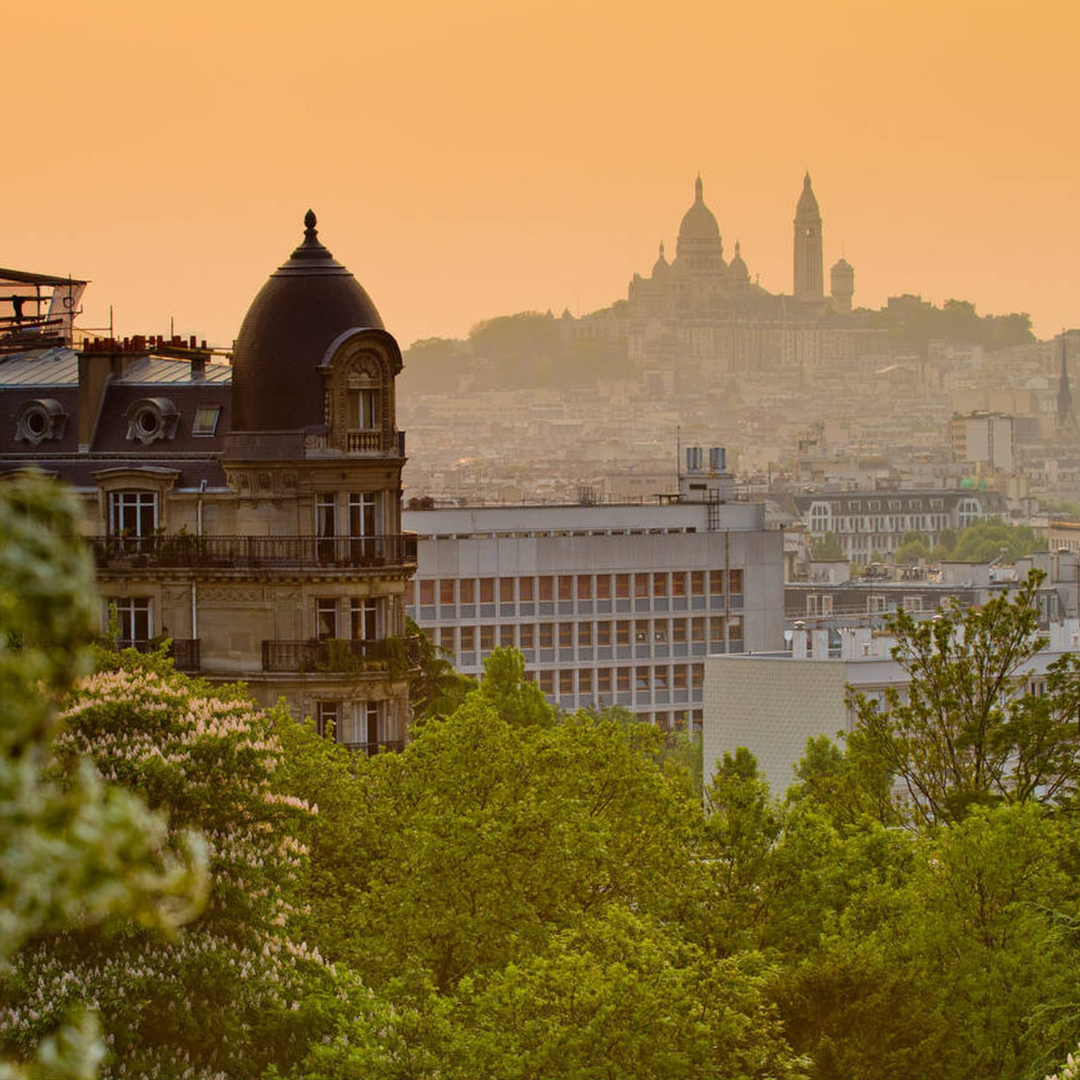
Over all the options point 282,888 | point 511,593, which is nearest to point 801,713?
point 511,593

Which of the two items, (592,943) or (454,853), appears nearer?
(592,943)

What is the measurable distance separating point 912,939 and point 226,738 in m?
9.62

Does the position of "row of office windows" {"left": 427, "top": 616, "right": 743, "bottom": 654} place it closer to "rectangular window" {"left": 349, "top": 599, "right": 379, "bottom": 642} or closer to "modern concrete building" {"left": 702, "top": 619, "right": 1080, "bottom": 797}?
"modern concrete building" {"left": 702, "top": 619, "right": 1080, "bottom": 797}

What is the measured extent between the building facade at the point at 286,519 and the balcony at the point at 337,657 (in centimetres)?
2

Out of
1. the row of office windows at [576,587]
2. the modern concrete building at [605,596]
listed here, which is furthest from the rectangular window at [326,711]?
the row of office windows at [576,587]

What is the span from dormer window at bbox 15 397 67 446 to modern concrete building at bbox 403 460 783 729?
257ft

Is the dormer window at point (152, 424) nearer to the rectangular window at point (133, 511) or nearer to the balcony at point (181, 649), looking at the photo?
the rectangular window at point (133, 511)

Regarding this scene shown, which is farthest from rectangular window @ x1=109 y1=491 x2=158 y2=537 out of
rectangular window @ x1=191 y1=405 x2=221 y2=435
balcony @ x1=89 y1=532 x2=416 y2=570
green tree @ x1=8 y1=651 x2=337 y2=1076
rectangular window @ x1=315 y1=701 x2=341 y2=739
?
green tree @ x1=8 y1=651 x2=337 y2=1076

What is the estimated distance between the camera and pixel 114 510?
52.5 metres

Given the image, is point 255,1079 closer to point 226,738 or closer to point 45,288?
point 226,738

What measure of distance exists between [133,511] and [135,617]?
6.22 feet

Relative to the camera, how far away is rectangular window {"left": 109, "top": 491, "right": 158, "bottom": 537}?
5244 centimetres

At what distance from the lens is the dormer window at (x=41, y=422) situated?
53906 millimetres

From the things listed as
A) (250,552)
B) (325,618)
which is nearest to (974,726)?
(325,618)
